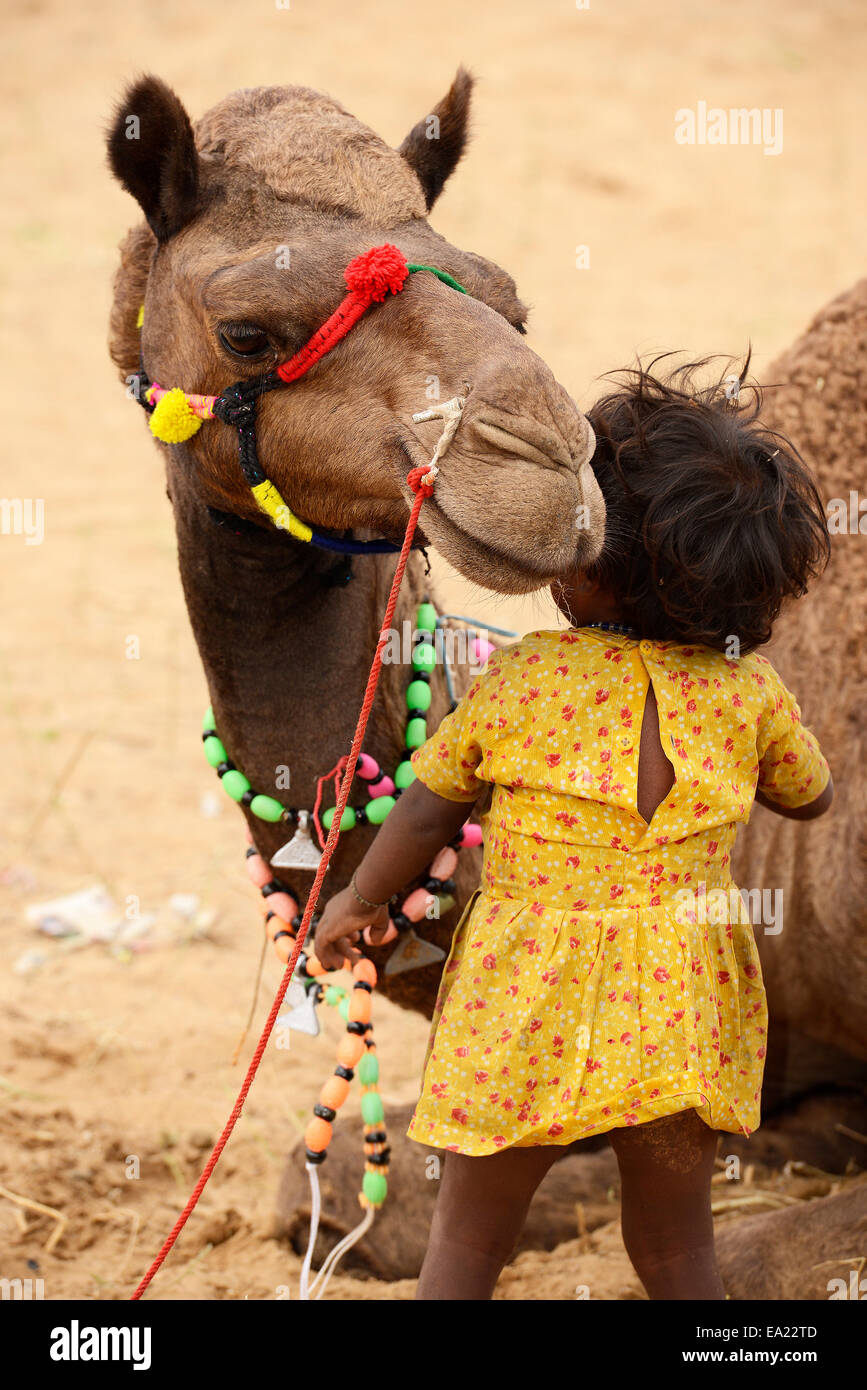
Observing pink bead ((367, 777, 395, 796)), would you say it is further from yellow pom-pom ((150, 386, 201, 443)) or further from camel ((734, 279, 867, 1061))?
camel ((734, 279, 867, 1061))

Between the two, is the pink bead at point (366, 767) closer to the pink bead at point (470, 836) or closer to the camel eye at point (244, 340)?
the pink bead at point (470, 836)

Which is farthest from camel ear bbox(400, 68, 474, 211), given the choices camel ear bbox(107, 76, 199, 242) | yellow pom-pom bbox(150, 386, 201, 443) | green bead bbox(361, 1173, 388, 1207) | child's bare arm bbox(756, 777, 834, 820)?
green bead bbox(361, 1173, 388, 1207)

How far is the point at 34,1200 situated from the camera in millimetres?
3734

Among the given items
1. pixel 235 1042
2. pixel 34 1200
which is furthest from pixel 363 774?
pixel 235 1042

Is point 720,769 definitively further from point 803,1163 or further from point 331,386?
point 803,1163

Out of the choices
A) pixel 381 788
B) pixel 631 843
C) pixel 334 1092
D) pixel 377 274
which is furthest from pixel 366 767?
pixel 377 274

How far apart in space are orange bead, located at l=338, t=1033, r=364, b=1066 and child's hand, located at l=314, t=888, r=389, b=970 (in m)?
0.20

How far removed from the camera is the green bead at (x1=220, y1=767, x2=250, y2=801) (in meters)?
2.93

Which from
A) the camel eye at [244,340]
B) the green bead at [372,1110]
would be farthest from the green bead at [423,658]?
the green bead at [372,1110]

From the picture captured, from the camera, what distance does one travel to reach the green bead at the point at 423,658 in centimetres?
296

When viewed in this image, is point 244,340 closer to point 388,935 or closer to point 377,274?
point 377,274

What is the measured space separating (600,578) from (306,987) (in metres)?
1.17

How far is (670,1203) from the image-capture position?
7.72 ft

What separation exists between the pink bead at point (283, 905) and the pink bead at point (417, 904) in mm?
270
